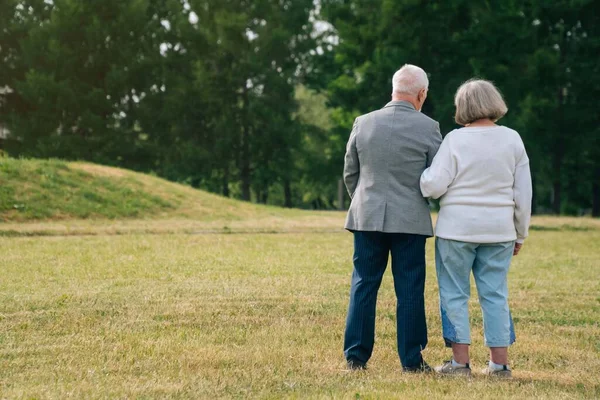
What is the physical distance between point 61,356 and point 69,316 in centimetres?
180

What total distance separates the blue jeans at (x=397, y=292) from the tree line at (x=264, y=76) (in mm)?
36906

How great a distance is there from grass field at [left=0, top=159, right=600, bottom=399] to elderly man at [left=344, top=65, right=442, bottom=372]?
0.93ft

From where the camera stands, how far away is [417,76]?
5.89 meters

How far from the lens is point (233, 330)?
23.9ft

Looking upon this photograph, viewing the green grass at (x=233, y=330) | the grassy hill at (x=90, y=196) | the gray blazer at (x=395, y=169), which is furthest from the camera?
the grassy hill at (x=90, y=196)

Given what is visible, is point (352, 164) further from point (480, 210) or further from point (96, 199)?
point (96, 199)

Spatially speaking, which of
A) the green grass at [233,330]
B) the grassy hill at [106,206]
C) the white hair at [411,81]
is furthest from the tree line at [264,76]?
the white hair at [411,81]

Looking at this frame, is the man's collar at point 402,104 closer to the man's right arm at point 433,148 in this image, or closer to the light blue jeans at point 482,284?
the man's right arm at point 433,148

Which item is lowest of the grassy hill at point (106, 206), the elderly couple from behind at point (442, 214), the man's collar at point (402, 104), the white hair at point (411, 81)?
the grassy hill at point (106, 206)

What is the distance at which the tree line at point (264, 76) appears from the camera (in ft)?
140

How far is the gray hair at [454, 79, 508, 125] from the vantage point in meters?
5.62

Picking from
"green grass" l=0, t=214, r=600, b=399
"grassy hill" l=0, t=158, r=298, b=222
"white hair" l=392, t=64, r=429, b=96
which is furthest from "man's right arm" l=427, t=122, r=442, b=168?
"grassy hill" l=0, t=158, r=298, b=222

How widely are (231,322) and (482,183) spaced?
9.94ft

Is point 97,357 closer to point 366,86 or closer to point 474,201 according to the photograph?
point 474,201
